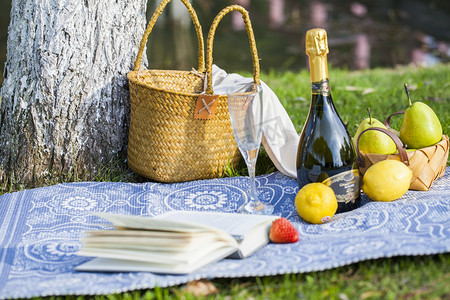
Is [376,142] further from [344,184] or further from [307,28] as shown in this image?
[307,28]

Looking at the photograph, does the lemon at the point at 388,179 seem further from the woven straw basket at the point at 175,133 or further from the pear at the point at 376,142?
the woven straw basket at the point at 175,133

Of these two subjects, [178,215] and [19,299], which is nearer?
[19,299]

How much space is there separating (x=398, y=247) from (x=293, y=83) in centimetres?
318

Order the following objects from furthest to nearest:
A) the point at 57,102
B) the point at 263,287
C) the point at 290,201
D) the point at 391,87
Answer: the point at 391,87 → the point at 57,102 → the point at 290,201 → the point at 263,287

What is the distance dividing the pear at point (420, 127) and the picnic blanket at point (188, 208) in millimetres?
208

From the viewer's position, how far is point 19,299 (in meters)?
1.72

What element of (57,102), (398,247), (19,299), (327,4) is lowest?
(19,299)

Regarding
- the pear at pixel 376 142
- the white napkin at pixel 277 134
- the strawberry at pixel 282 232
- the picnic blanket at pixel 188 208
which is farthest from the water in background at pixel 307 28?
the strawberry at pixel 282 232

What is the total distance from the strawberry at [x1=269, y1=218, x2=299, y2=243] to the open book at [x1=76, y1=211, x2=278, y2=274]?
9cm

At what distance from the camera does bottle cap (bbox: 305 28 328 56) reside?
2.08 metres

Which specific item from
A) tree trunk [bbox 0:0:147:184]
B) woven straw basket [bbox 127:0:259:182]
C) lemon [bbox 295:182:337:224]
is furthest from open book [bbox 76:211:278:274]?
tree trunk [bbox 0:0:147:184]

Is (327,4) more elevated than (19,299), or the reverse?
(327,4)

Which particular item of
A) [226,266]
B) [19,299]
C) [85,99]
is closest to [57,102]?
[85,99]

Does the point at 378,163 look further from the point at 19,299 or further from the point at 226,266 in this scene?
the point at 19,299
